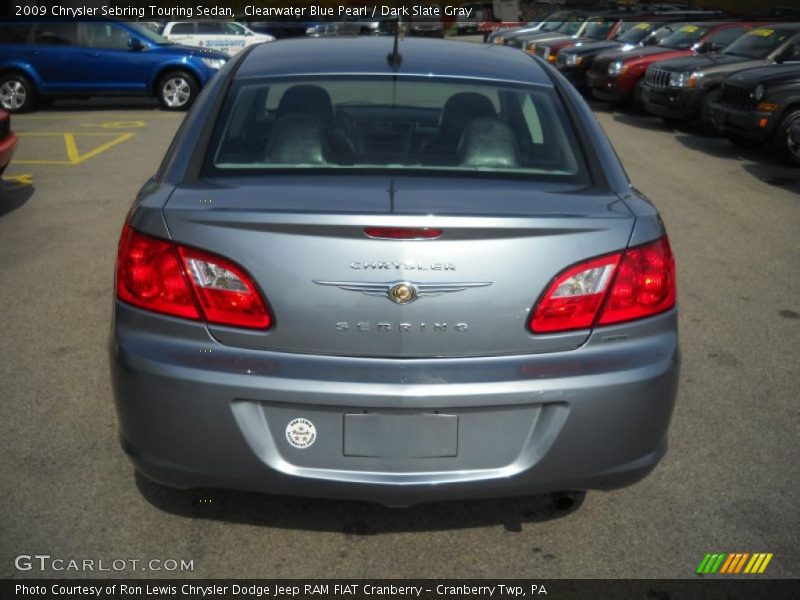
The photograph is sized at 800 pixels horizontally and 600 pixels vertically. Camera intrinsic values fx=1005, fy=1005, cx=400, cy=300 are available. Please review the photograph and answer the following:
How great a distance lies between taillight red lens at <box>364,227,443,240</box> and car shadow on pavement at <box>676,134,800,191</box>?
30.3 feet

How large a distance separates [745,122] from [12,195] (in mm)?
8845

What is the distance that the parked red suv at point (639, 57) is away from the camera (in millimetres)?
17875

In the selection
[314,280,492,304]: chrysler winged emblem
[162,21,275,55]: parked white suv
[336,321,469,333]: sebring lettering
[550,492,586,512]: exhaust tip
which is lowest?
[162,21,275,55]: parked white suv

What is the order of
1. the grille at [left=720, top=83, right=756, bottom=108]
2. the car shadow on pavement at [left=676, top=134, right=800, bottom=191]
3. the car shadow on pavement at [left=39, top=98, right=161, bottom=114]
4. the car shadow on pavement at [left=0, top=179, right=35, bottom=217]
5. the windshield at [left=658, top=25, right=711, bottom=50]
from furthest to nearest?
the car shadow on pavement at [left=39, top=98, right=161, bottom=114] < the windshield at [left=658, top=25, right=711, bottom=50] < the grille at [left=720, top=83, right=756, bottom=108] < the car shadow on pavement at [left=676, top=134, right=800, bottom=191] < the car shadow on pavement at [left=0, top=179, right=35, bottom=217]

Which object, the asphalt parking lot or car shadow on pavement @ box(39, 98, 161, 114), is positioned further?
car shadow on pavement @ box(39, 98, 161, 114)

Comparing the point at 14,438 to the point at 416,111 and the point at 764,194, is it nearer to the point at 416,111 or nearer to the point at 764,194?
the point at 416,111

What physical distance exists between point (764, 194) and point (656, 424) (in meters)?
8.32

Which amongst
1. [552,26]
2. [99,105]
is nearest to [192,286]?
[99,105]

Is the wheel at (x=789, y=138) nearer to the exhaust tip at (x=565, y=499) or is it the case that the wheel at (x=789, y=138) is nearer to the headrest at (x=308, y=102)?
the headrest at (x=308, y=102)

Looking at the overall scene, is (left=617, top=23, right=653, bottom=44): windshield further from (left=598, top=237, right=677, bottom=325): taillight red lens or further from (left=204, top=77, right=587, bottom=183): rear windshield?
(left=598, top=237, right=677, bottom=325): taillight red lens

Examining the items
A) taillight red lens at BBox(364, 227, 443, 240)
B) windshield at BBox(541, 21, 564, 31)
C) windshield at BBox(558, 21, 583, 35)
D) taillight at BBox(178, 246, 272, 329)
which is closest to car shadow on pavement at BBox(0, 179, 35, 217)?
taillight at BBox(178, 246, 272, 329)

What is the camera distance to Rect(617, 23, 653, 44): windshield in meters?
21.7

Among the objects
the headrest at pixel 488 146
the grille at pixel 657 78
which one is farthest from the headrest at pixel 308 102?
the grille at pixel 657 78

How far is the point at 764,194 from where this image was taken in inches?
425
